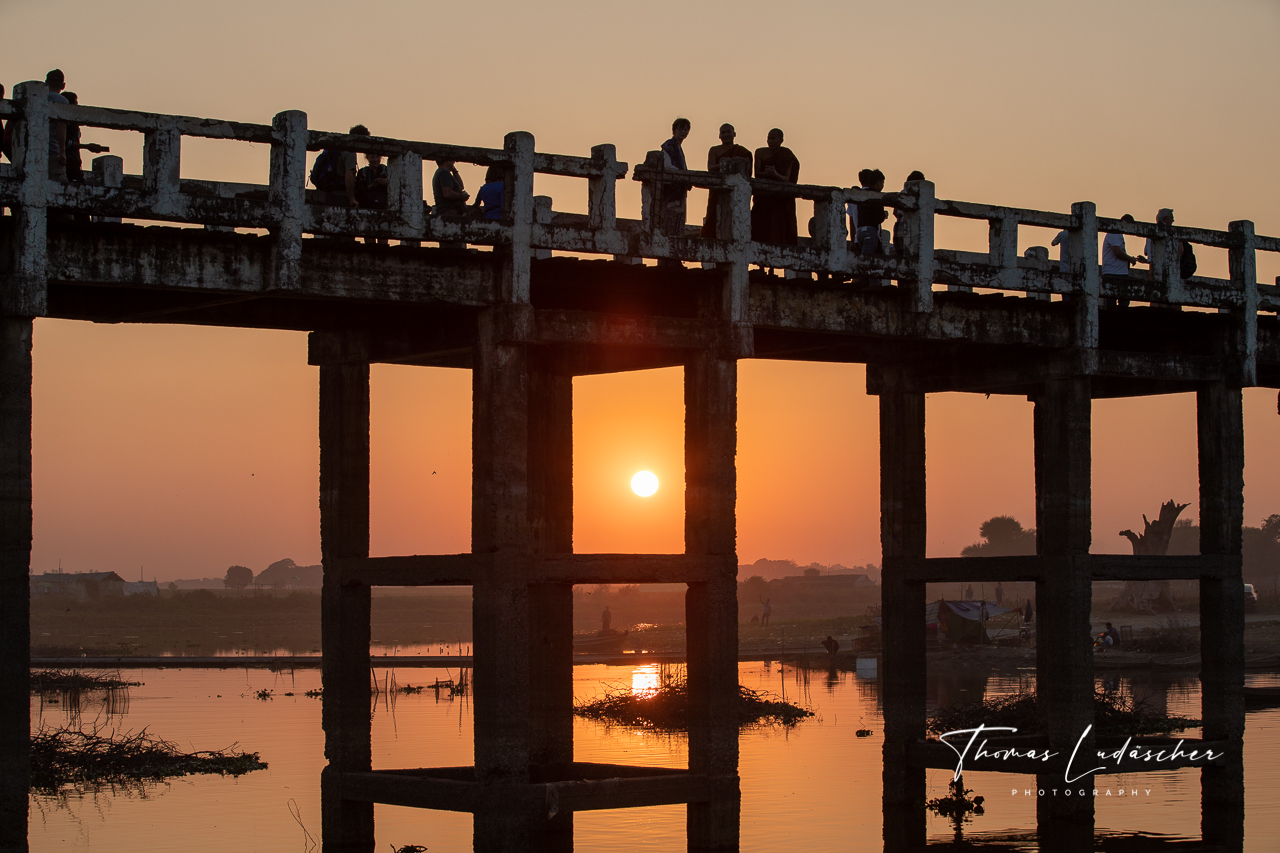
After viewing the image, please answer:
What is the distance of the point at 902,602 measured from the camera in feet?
78.3

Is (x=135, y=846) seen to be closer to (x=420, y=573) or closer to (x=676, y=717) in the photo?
(x=420, y=573)

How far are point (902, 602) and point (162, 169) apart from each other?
12456 mm

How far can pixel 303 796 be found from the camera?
95.3ft

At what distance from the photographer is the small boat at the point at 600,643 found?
7512 centimetres

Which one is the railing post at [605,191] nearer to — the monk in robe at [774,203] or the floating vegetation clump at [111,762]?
the monk in robe at [774,203]

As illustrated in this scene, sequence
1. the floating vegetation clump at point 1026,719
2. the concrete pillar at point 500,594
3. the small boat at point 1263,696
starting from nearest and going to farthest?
the concrete pillar at point 500,594 → the floating vegetation clump at point 1026,719 → the small boat at point 1263,696

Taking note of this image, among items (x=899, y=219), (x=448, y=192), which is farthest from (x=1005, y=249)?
(x=448, y=192)

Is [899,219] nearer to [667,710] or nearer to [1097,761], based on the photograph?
[1097,761]

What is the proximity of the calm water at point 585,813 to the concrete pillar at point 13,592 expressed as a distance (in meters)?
8.33

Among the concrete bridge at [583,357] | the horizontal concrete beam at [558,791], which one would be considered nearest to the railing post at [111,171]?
the concrete bridge at [583,357]

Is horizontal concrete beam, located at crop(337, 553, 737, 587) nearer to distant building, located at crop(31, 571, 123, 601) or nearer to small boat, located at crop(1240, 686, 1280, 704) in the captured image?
small boat, located at crop(1240, 686, 1280, 704)

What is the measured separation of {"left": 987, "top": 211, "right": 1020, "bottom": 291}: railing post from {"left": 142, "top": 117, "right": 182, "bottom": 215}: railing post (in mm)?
10153

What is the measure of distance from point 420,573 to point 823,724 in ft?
82.7
